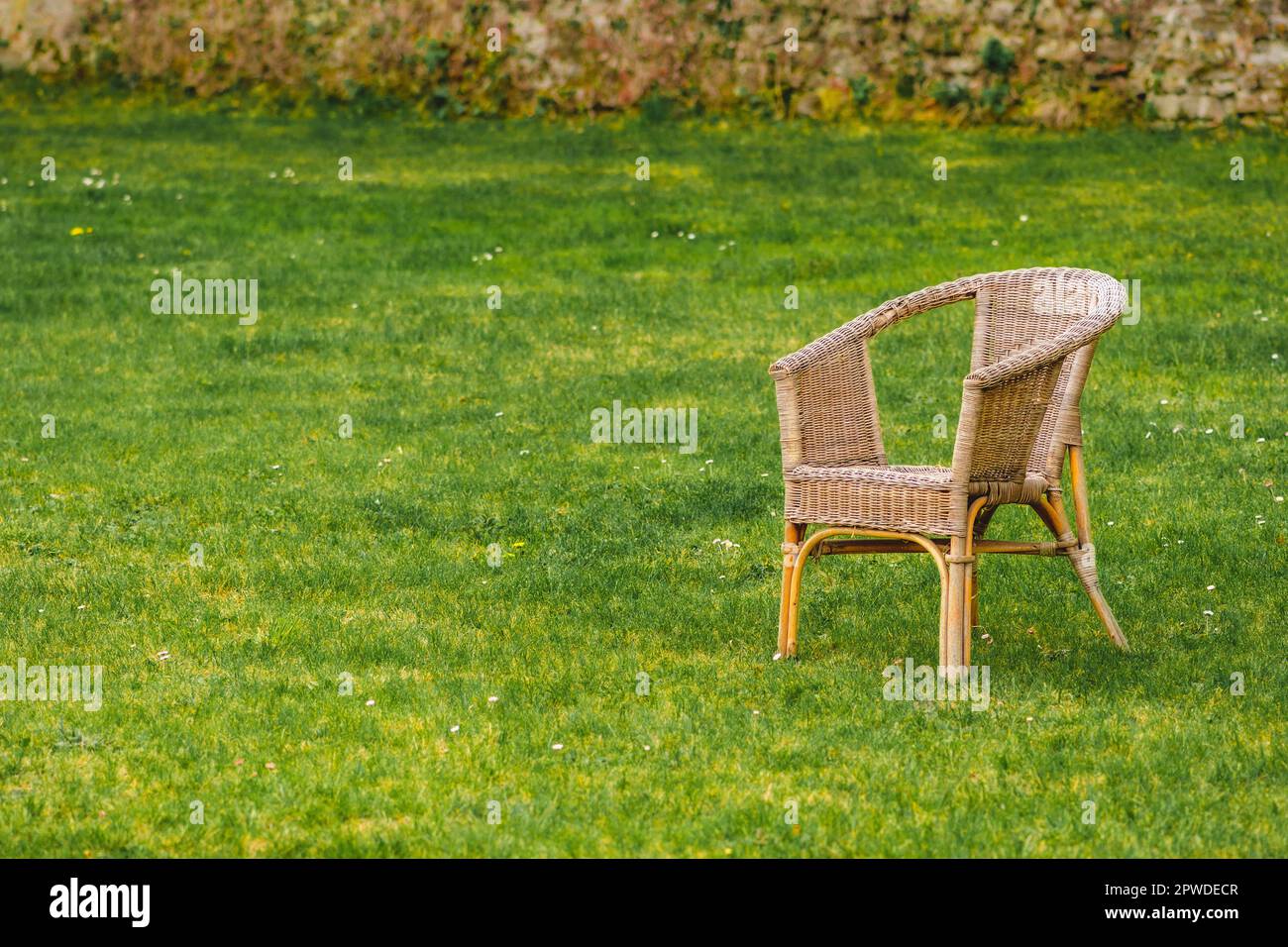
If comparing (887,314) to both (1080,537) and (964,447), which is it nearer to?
(964,447)

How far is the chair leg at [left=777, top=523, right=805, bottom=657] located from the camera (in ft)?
17.9

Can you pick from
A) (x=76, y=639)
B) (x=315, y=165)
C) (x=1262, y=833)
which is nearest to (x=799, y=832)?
(x=1262, y=833)

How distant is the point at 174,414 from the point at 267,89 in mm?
10109

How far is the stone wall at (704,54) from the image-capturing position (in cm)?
1512

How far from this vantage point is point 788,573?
5.46 metres

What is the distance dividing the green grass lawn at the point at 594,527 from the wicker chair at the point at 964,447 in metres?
0.35

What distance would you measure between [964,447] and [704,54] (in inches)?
484

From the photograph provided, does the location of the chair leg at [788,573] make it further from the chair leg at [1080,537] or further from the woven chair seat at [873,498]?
the chair leg at [1080,537]

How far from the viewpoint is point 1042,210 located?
42.7 feet

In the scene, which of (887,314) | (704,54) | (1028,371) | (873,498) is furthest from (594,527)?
(704,54)

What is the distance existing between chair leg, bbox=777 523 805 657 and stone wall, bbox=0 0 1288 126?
11.0m

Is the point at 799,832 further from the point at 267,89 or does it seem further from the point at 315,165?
the point at 267,89

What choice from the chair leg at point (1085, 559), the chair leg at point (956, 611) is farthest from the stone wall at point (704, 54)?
the chair leg at point (956, 611)

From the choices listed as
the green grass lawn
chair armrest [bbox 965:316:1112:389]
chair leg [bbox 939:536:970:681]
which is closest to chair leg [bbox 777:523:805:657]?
the green grass lawn
